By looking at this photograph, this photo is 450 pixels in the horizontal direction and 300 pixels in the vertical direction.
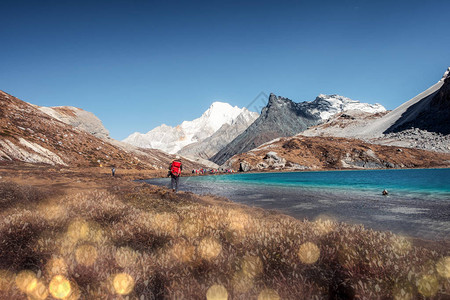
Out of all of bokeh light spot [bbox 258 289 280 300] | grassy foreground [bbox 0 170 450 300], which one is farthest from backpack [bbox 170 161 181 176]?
bokeh light spot [bbox 258 289 280 300]

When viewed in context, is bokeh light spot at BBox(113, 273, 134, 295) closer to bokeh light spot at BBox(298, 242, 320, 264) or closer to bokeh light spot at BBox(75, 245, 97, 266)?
bokeh light spot at BBox(75, 245, 97, 266)

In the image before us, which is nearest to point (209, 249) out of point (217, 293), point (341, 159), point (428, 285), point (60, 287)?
point (217, 293)

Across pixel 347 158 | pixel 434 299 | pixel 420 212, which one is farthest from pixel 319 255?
pixel 347 158

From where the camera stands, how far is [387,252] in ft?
12.1

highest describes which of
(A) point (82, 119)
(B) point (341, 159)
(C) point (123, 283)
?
(A) point (82, 119)

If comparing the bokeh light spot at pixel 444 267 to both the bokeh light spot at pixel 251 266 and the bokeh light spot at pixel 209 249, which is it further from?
the bokeh light spot at pixel 209 249

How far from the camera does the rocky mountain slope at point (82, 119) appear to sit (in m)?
104

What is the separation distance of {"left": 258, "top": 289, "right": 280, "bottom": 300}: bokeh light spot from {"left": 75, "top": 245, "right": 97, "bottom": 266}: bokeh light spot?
103 inches

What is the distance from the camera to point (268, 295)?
2.94 m

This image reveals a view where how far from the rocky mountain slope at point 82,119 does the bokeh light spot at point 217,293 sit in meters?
119

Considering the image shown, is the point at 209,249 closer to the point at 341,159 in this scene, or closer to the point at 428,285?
the point at 428,285

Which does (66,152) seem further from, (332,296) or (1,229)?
(332,296)

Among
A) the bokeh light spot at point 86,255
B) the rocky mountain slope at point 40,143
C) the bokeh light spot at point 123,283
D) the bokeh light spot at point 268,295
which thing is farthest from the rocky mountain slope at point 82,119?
the bokeh light spot at point 268,295

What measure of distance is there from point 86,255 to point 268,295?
294 cm
